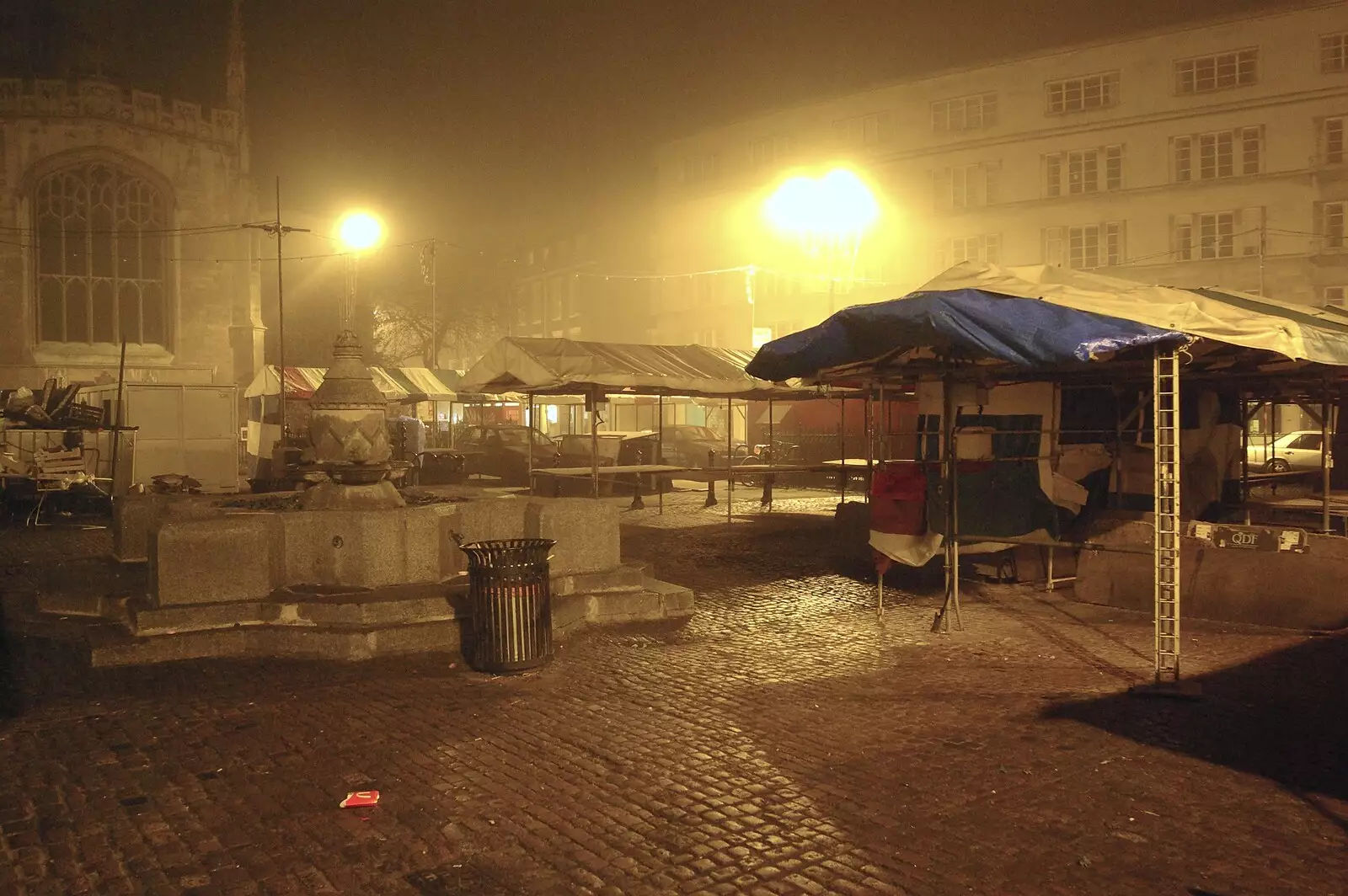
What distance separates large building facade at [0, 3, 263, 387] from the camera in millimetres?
34875

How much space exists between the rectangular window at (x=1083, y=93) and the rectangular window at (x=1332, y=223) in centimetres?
1001

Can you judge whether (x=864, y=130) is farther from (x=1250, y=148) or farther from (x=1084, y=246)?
(x=1250, y=148)

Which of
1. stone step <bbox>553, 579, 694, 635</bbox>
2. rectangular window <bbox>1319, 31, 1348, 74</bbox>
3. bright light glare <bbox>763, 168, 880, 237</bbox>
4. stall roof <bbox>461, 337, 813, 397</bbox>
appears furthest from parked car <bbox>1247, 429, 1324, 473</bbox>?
stone step <bbox>553, 579, 694, 635</bbox>

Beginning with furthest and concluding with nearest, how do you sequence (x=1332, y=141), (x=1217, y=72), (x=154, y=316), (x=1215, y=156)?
(x=1215, y=156) < (x=1217, y=72) < (x=1332, y=141) < (x=154, y=316)

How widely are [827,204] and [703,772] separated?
29.9 m

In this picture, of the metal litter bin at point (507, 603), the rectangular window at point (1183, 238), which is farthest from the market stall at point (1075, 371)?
the rectangular window at point (1183, 238)

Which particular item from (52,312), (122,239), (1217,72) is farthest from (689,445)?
(1217,72)

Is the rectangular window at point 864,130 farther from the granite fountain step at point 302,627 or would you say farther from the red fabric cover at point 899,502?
the granite fountain step at point 302,627

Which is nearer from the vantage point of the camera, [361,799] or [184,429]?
[361,799]

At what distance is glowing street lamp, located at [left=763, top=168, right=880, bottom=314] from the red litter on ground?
94.3ft

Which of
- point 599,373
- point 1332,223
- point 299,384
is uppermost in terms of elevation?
point 1332,223

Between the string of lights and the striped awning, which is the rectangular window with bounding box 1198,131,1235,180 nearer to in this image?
the striped awning

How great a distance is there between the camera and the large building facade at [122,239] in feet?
114

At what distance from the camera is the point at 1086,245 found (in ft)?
157
